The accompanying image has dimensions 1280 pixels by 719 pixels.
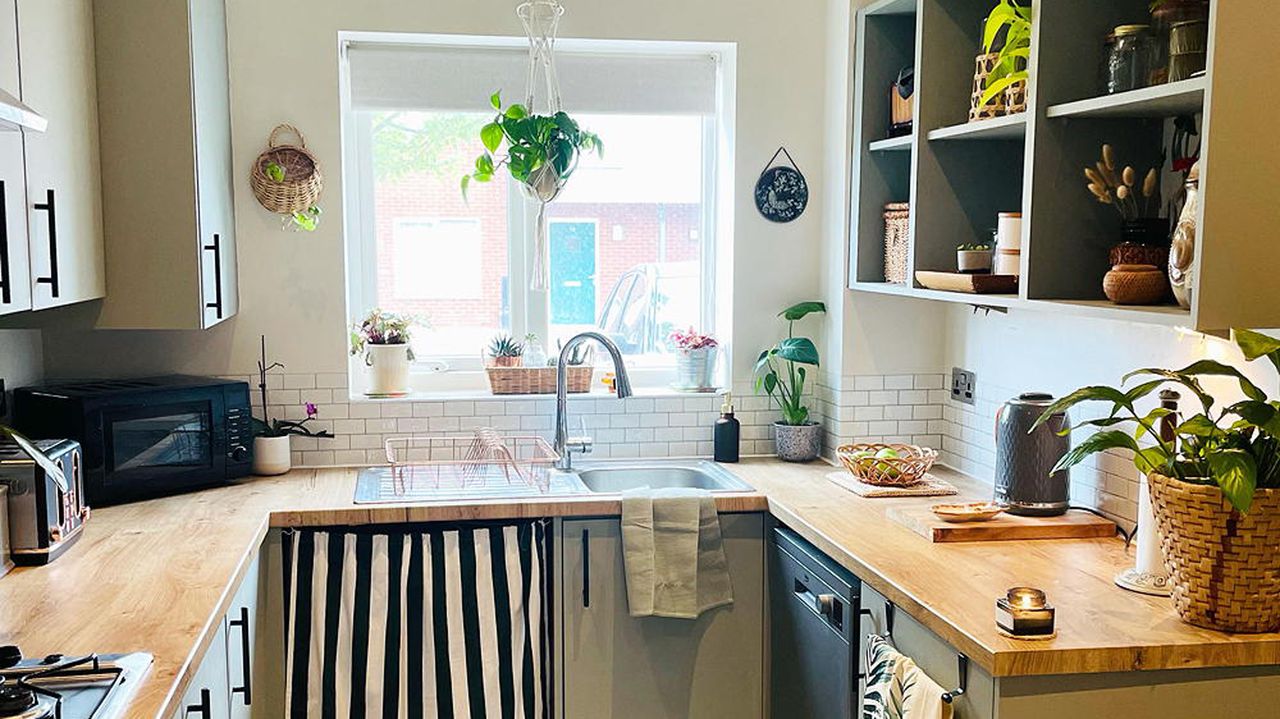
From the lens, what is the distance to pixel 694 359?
3.73 m

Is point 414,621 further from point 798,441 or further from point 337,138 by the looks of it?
point 337,138

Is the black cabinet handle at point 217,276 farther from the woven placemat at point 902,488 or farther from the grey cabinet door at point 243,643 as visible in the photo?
the woven placemat at point 902,488

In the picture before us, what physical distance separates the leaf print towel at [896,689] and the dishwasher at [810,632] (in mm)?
172

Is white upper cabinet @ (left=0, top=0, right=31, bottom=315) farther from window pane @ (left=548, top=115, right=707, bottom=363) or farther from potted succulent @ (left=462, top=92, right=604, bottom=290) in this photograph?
window pane @ (left=548, top=115, right=707, bottom=363)

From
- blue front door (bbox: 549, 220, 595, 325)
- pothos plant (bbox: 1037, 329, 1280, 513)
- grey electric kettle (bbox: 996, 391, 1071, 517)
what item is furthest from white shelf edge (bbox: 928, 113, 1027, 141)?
blue front door (bbox: 549, 220, 595, 325)

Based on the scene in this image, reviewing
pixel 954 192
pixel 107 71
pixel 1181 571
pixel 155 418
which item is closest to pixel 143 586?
pixel 155 418

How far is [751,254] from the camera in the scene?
3.70 metres

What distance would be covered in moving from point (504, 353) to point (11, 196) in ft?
Answer: 5.61

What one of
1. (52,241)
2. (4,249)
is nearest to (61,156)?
(52,241)

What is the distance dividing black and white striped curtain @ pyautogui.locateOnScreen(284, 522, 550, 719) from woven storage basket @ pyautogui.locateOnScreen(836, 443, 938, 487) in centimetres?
88

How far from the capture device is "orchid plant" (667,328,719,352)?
3.72 m

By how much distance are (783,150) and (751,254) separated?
337 millimetres

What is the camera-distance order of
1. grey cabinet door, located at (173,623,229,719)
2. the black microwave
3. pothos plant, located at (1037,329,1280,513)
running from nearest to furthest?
1. pothos plant, located at (1037,329,1280,513)
2. grey cabinet door, located at (173,623,229,719)
3. the black microwave

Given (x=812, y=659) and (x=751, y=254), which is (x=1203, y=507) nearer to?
(x=812, y=659)
